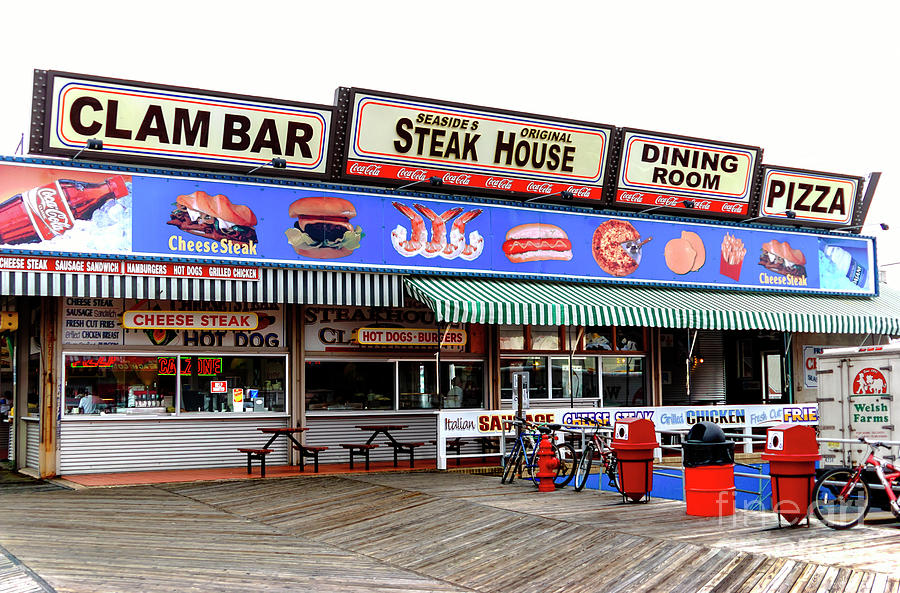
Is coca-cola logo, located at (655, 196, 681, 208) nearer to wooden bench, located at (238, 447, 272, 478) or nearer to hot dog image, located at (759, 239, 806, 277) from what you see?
hot dog image, located at (759, 239, 806, 277)

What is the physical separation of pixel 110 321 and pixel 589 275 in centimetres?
844

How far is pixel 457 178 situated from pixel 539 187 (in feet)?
5.49

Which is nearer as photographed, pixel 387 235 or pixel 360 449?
pixel 387 235

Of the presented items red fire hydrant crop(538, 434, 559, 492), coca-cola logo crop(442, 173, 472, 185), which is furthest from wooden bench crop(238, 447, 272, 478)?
coca-cola logo crop(442, 173, 472, 185)

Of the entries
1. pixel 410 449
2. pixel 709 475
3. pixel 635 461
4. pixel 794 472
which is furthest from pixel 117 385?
pixel 794 472

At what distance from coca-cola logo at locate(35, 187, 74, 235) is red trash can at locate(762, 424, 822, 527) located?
32.9ft

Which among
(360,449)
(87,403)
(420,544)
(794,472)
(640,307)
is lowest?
(420,544)

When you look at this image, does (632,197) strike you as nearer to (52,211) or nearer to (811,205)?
(811,205)

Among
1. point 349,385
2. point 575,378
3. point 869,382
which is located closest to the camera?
point 869,382

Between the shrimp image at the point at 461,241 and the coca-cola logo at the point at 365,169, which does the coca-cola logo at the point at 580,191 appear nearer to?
the shrimp image at the point at 461,241

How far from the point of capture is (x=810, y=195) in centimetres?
2105

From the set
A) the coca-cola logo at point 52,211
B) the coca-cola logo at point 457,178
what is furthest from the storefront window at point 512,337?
the coca-cola logo at point 52,211

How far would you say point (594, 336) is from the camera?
64.4 feet

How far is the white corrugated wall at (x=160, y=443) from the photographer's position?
15336 millimetres
